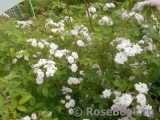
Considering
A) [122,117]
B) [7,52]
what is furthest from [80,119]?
[7,52]

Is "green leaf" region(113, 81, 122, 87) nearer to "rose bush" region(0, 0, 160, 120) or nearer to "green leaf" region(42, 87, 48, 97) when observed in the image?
"rose bush" region(0, 0, 160, 120)

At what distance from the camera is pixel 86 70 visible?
1.86 meters

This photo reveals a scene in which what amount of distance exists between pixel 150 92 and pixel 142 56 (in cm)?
21

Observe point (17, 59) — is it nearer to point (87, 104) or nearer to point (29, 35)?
point (29, 35)

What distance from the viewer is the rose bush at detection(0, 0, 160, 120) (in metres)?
1.65

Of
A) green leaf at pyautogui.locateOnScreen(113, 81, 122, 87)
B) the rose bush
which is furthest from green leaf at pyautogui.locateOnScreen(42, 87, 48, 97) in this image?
green leaf at pyautogui.locateOnScreen(113, 81, 122, 87)

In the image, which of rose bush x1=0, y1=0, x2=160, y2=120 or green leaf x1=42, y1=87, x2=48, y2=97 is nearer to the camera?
rose bush x1=0, y1=0, x2=160, y2=120

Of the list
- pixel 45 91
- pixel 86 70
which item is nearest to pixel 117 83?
pixel 86 70

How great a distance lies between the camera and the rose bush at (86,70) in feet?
5.42

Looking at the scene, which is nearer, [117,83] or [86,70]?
[117,83]

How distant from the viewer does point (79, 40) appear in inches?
79.3

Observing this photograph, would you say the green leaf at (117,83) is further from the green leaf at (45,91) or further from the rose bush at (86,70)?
the green leaf at (45,91)

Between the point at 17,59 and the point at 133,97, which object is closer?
the point at 133,97

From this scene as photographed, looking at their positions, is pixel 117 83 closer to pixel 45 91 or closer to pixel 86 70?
pixel 86 70
